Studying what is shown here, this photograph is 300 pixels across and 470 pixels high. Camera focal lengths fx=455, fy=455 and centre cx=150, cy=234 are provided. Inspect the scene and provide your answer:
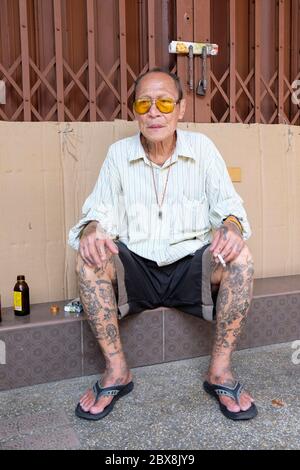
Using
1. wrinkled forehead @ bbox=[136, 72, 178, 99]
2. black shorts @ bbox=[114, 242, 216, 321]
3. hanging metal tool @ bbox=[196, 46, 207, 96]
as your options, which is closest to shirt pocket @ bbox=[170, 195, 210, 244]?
black shorts @ bbox=[114, 242, 216, 321]

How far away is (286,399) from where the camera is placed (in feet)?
5.72

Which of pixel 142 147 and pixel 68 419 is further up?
pixel 142 147

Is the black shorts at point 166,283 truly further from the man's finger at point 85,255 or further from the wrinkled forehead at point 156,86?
the wrinkled forehead at point 156,86

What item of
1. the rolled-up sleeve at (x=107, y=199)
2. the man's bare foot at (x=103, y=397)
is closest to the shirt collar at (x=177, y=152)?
the rolled-up sleeve at (x=107, y=199)

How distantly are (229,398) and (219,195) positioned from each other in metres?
0.80

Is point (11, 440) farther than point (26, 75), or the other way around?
point (26, 75)

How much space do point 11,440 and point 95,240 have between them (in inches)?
28.3

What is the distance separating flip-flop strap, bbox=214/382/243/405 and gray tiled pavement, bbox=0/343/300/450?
0.06 meters

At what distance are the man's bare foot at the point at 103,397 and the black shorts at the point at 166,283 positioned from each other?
0.23m

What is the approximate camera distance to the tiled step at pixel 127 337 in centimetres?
185

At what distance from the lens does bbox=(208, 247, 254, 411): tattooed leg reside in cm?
Answer: 170

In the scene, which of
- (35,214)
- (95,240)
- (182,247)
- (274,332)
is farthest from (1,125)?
(274,332)

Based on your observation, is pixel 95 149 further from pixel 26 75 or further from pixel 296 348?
pixel 296 348
